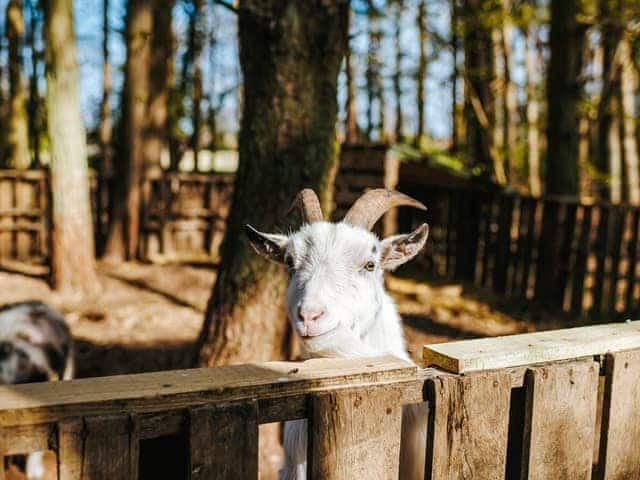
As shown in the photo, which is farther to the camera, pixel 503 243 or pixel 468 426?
pixel 503 243

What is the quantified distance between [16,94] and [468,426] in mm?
18500

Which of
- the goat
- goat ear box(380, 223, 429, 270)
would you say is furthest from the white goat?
the goat

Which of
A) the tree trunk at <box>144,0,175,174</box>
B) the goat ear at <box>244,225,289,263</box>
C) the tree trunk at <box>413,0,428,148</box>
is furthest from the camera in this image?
the tree trunk at <box>413,0,428,148</box>

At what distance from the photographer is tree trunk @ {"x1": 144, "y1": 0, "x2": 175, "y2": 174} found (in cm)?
1333

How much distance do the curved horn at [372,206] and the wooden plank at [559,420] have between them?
1423 mm

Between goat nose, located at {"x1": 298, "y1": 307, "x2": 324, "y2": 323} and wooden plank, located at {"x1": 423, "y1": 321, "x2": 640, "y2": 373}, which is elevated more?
wooden plank, located at {"x1": 423, "y1": 321, "x2": 640, "y2": 373}

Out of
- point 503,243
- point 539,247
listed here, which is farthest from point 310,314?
point 503,243

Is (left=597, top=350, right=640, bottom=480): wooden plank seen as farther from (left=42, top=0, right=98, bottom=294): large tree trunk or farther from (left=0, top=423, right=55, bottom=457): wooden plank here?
(left=42, top=0, right=98, bottom=294): large tree trunk

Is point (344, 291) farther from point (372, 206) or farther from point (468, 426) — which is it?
point (468, 426)

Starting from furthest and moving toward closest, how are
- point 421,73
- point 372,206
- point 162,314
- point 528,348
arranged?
point 421,73 < point 162,314 < point 372,206 < point 528,348

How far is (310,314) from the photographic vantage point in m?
2.36

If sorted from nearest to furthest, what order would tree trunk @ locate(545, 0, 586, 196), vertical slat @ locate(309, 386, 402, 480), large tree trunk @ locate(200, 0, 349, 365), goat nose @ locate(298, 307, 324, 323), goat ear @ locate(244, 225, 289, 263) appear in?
vertical slat @ locate(309, 386, 402, 480)
goat nose @ locate(298, 307, 324, 323)
goat ear @ locate(244, 225, 289, 263)
large tree trunk @ locate(200, 0, 349, 365)
tree trunk @ locate(545, 0, 586, 196)

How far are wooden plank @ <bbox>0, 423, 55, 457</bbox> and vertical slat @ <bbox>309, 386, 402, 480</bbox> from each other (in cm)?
61

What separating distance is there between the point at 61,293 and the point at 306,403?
8886mm
